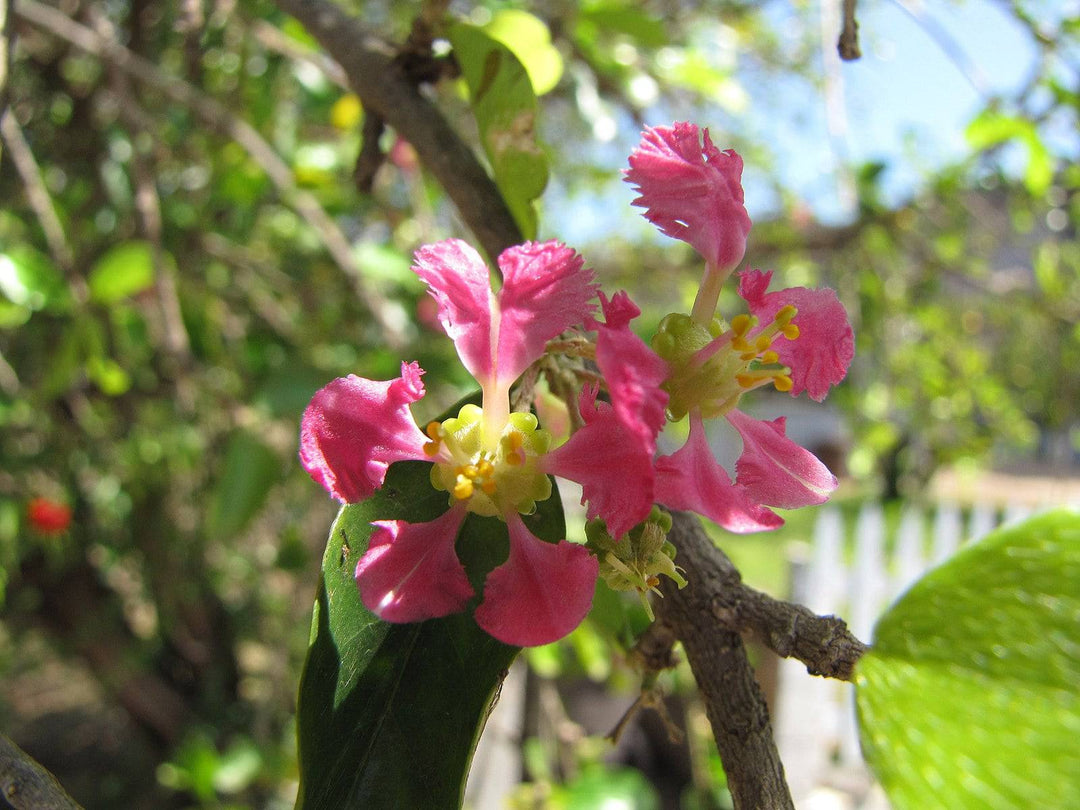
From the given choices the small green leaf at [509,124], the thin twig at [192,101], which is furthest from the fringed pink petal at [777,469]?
the thin twig at [192,101]

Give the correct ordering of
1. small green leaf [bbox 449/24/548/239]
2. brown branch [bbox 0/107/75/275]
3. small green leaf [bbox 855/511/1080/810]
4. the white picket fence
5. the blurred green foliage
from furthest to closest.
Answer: the white picket fence < the blurred green foliage < brown branch [bbox 0/107/75/275] < small green leaf [bbox 449/24/548/239] < small green leaf [bbox 855/511/1080/810]

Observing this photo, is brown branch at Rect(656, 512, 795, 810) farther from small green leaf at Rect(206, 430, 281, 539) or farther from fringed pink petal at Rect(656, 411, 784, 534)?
small green leaf at Rect(206, 430, 281, 539)

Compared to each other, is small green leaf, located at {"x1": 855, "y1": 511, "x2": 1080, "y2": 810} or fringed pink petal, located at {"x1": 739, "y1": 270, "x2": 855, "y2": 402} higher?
fringed pink petal, located at {"x1": 739, "y1": 270, "x2": 855, "y2": 402}

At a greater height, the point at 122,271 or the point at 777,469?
the point at 122,271

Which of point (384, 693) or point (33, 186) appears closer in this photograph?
point (384, 693)

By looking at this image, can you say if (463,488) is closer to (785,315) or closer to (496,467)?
(496,467)

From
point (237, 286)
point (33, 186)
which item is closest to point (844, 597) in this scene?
point (237, 286)

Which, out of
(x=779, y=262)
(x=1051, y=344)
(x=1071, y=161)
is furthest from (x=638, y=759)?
(x=1051, y=344)

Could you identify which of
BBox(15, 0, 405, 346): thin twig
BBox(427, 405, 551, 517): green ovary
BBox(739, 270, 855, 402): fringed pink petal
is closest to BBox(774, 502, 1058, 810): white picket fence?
BBox(15, 0, 405, 346): thin twig
